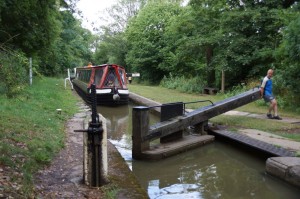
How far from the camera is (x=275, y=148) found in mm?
6395

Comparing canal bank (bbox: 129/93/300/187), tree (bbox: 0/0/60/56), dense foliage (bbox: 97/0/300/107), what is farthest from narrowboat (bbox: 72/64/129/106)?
canal bank (bbox: 129/93/300/187)

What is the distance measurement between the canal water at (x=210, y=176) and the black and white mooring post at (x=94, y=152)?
1115 millimetres

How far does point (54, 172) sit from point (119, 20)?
44428mm

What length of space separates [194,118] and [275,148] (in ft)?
6.91

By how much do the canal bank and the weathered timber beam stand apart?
1.78 feet

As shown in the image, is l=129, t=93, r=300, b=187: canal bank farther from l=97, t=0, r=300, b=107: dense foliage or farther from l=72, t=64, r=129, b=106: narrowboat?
l=72, t=64, r=129, b=106: narrowboat

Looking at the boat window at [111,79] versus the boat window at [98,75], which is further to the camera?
the boat window at [98,75]

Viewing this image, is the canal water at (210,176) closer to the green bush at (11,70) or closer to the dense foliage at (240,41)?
the green bush at (11,70)

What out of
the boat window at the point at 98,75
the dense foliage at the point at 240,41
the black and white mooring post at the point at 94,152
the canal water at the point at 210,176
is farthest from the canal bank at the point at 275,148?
the boat window at the point at 98,75

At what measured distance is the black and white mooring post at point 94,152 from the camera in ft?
13.6

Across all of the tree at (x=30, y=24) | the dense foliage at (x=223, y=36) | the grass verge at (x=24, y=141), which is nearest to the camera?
the grass verge at (x=24, y=141)

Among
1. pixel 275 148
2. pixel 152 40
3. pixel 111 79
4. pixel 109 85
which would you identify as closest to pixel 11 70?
pixel 275 148

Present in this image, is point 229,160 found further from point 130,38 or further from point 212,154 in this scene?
point 130,38

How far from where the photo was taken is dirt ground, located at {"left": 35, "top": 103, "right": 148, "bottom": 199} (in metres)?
4.04
